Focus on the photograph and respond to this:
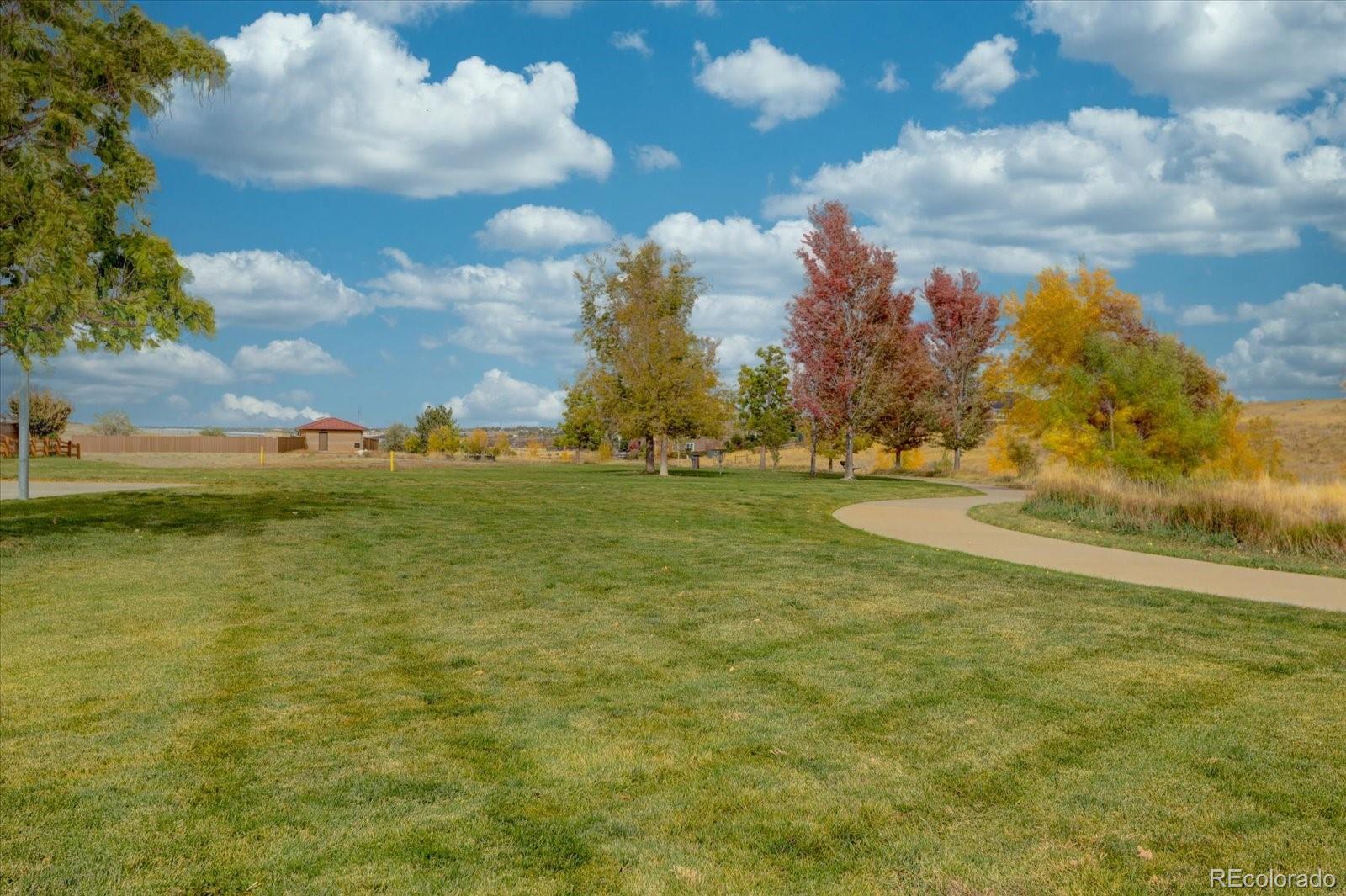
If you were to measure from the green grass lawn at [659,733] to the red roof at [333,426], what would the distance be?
274 feet

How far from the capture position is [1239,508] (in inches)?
571

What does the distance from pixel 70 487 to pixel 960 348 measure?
36.9m

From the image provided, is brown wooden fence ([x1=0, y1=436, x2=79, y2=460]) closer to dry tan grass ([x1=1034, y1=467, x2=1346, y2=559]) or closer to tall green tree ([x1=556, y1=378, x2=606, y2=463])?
tall green tree ([x1=556, y1=378, x2=606, y2=463])

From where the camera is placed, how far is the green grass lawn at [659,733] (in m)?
3.60

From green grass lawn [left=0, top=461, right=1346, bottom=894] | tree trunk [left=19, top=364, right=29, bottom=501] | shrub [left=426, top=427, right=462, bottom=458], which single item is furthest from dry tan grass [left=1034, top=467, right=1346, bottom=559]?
shrub [left=426, top=427, right=462, bottom=458]

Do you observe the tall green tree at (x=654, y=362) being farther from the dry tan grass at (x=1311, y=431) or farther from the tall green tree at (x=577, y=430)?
the dry tan grass at (x=1311, y=431)

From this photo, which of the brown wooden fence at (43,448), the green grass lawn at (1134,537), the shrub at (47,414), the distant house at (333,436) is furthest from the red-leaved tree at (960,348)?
the distant house at (333,436)

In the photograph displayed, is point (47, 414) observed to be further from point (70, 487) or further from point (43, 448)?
point (70, 487)

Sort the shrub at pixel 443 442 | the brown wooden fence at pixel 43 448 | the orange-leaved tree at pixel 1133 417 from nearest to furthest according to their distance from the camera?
the orange-leaved tree at pixel 1133 417, the brown wooden fence at pixel 43 448, the shrub at pixel 443 442

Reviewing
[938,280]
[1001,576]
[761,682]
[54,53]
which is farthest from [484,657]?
[938,280]

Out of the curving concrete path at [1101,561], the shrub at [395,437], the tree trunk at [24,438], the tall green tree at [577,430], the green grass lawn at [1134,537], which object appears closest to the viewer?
the curving concrete path at [1101,561]

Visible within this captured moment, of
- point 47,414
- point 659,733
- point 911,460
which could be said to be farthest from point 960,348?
point 47,414

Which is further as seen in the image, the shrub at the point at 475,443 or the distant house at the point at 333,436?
the distant house at the point at 333,436

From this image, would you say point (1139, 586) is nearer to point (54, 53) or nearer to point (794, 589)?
point (794, 589)
